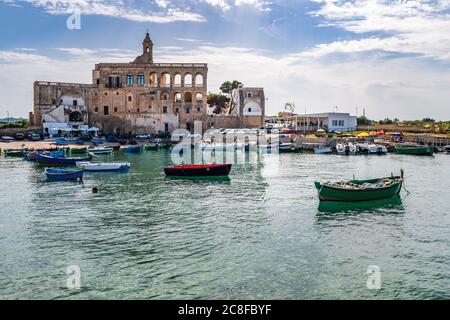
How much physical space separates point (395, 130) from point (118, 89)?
6081 cm

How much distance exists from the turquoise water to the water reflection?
13 cm

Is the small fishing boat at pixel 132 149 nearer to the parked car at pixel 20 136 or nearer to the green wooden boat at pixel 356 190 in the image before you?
the parked car at pixel 20 136

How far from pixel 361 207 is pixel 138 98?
68.5 m

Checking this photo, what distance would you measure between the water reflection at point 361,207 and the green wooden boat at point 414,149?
4194cm

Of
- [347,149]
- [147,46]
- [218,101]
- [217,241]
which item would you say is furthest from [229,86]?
[217,241]

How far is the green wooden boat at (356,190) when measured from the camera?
1289 inches

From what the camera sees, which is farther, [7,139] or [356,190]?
[7,139]

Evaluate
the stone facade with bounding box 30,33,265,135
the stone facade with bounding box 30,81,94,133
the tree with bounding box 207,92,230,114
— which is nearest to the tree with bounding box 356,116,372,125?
the tree with bounding box 207,92,230,114

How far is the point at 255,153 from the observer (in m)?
77.3

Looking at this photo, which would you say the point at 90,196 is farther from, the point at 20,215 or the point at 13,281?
the point at 13,281

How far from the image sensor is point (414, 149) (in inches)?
2926

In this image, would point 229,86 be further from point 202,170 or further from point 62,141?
point 202,170
